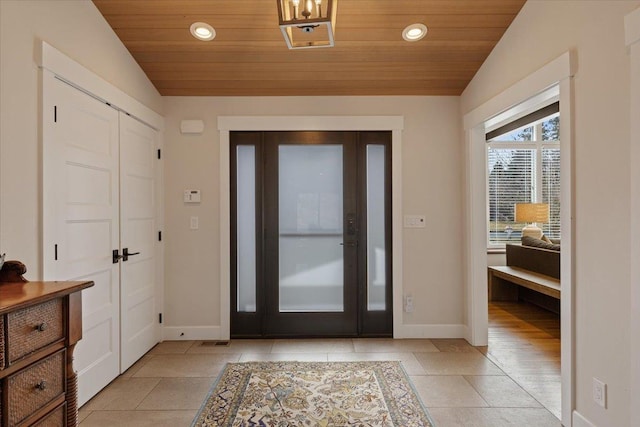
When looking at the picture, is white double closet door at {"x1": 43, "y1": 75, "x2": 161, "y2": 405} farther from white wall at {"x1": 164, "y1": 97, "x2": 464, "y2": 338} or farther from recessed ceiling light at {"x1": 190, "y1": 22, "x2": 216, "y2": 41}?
recessed ceiling light at {"x1": 190, "y1": 22, "x2": 216, "y2": 41}

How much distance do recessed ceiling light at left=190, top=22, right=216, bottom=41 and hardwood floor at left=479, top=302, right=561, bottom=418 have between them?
3.50 metres

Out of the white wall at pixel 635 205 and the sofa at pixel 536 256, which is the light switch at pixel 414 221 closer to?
the sofa at pixel 536 256

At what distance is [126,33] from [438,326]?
375cm

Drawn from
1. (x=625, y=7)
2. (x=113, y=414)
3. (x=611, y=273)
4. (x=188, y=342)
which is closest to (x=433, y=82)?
(x=625, y=7)

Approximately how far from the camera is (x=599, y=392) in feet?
6.68

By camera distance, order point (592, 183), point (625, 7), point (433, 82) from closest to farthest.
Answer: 1. point (625, 7)
2. point (592, 183)
3. point (433, 82)

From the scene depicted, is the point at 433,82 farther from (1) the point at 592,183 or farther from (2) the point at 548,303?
(2) the point at 548,303

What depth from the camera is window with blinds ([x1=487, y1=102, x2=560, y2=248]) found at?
6.32 meters

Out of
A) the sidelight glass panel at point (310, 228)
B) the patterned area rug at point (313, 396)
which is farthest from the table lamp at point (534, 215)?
the patterned area rug at point (313, 396)

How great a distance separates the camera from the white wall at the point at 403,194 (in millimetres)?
3812

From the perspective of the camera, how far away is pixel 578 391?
220 centimetres

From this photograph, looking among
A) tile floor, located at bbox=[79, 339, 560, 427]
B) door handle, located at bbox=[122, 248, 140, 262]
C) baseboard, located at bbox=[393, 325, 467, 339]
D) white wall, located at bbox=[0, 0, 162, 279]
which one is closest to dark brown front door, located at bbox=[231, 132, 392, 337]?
baseboard, located at bbox=[393, 325, 467, 339]

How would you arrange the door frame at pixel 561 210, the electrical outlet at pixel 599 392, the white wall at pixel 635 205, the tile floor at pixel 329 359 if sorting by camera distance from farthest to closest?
the tile floor at pixel 329 359 → the door frame at pixel 561 210 → the electrical outlet at pixel 599 392 → the white wall at pixel 635 205

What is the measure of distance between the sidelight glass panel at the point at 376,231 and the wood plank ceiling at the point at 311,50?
68 centimetres
